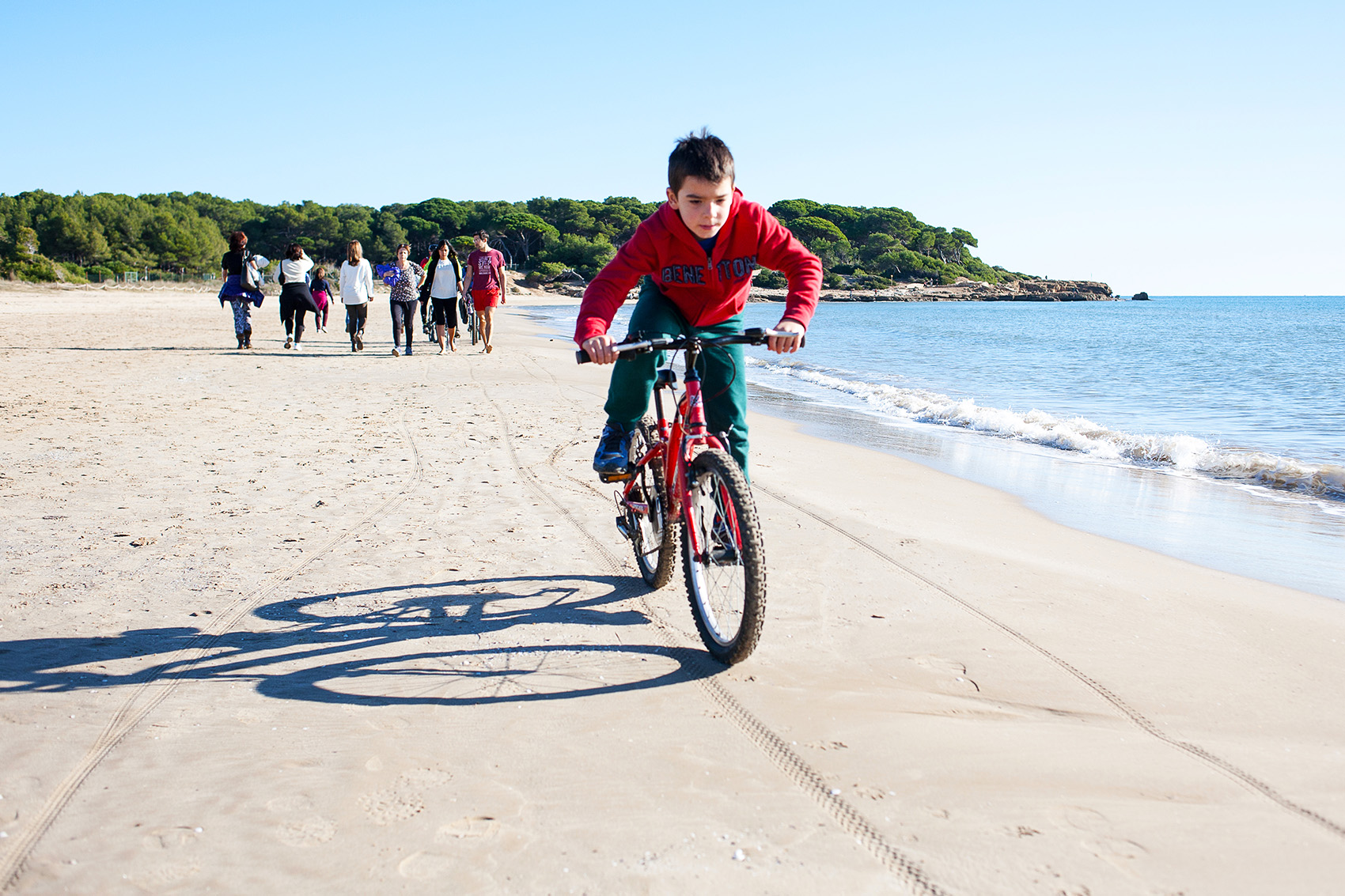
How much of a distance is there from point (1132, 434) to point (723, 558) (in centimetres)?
807

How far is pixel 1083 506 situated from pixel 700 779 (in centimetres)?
452

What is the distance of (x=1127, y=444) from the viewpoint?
828 cm

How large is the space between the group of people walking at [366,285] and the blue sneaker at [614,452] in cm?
1068

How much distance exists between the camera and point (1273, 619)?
11.3 feet

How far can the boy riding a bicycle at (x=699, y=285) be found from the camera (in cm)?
304

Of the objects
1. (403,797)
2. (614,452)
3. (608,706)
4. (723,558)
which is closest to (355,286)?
(614,452)

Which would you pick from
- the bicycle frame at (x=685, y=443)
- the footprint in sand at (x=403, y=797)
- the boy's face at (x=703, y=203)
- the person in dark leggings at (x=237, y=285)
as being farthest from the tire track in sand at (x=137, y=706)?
the person in dark leggings at (x=237, y=285)

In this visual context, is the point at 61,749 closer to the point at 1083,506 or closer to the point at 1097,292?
the point at 1083,506

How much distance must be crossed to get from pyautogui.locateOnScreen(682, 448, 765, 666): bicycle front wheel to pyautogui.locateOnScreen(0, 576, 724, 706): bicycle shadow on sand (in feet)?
0.42

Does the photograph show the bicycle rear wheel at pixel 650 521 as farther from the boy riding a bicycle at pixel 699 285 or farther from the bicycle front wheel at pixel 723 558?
the bicycle front wheel at pixel 723 558

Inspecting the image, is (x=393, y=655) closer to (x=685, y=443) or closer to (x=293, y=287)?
(x=685, y=443)

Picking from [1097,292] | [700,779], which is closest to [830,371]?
[700,779]

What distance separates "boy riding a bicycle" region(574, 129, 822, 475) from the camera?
3.04 metres

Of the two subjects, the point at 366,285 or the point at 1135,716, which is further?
the point at 366,285
